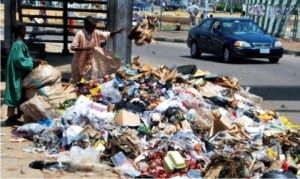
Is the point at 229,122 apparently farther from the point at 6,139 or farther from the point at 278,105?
the point at 278,105

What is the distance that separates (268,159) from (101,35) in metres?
4.53

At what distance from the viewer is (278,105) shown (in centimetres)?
1313

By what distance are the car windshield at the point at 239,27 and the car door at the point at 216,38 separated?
0.76 feet

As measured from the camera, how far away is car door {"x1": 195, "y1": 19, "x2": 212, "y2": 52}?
24.2m

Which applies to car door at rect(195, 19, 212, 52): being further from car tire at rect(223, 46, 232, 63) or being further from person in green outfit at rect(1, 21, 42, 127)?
person in green outfit at rect(1, 21, 42, 127)

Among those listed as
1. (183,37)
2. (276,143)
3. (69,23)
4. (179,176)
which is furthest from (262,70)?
(183,37)

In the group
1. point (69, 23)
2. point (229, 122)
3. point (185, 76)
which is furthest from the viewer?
point (69, 23)

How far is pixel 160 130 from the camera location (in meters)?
8.58

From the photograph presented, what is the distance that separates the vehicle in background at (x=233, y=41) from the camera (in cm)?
2208

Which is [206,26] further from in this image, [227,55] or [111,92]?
[111,92]

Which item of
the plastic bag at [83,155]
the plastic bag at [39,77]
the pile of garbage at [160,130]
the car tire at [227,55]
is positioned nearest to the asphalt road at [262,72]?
the car tire at [227,55]

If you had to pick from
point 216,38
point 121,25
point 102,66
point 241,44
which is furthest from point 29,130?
point 216,38

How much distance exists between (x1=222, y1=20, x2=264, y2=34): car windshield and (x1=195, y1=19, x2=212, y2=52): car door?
0.87m

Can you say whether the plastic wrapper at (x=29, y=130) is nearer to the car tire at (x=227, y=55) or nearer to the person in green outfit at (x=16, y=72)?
the person in green outfit at (x=16, y=72)
